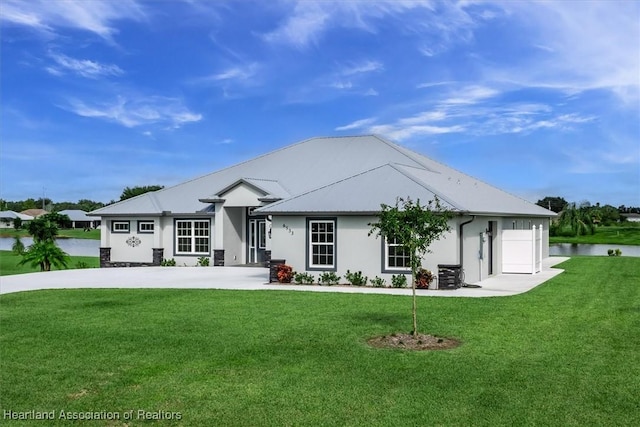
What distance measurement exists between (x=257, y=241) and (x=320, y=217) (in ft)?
29.0

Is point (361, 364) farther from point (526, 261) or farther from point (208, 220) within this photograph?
point (208, 220)

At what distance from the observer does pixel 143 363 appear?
9695 millimetres

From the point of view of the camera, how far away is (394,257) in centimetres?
2050

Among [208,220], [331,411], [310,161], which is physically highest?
[310,161]

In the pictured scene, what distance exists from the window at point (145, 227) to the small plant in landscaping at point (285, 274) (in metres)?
10.9

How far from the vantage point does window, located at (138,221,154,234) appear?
30.2 m

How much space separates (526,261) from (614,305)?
938cm

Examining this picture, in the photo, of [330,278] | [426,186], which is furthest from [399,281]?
[426,186]

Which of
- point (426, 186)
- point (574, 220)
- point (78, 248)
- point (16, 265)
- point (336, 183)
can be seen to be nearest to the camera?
point (426, 186)

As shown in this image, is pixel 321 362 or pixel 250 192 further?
pixel 250 192

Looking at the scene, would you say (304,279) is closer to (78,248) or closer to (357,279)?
(357,279)

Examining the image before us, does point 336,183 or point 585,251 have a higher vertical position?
point 336,183

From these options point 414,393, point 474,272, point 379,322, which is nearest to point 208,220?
point 474,272

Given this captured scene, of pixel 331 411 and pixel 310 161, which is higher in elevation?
pixel 310 161
